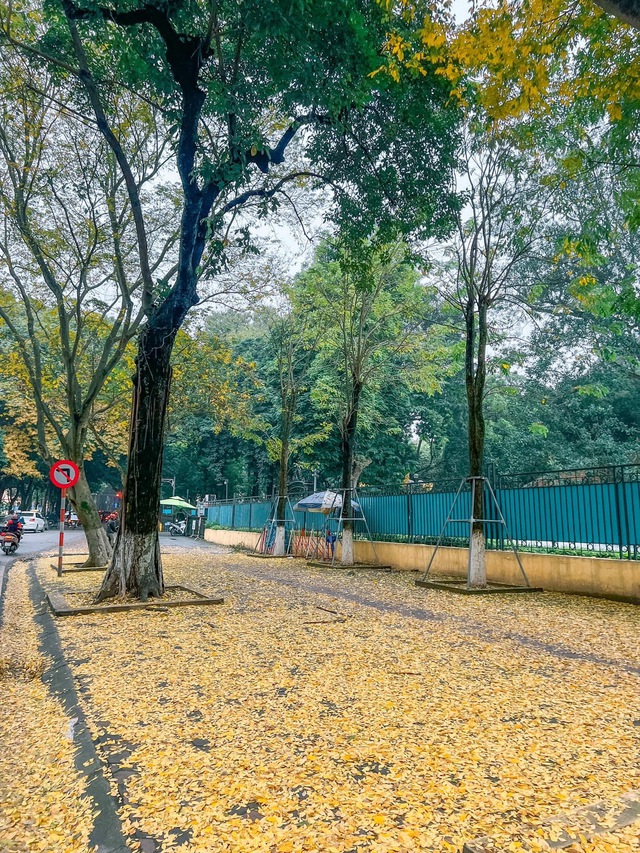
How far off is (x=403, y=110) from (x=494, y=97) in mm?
3374

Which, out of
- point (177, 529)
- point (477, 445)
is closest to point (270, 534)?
point (477, 445)

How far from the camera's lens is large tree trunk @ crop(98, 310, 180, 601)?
28.9ft

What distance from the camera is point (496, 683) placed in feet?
15.7

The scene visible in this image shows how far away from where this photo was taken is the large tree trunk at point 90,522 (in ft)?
45.1

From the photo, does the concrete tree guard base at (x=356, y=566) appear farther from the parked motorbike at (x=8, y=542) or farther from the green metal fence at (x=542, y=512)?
the parked motorbike at (x=8, y=542)

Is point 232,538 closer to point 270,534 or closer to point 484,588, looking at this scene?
point 270,534

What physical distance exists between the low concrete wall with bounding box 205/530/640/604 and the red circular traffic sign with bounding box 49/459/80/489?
778 cm

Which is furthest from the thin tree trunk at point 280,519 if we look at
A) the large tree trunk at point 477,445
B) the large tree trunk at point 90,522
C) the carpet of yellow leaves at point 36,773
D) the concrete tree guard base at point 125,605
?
the carpet of yellow leaves at point 36,773

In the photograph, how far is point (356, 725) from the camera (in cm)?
383

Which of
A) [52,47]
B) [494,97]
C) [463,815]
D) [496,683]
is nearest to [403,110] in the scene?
[494,97]

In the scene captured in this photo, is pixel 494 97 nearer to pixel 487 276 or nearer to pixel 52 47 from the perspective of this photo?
pixel 487 276

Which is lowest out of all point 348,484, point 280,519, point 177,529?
point 177,529

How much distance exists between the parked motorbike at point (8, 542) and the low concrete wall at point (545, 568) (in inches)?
487

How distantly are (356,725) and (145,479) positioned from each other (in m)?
5.98
